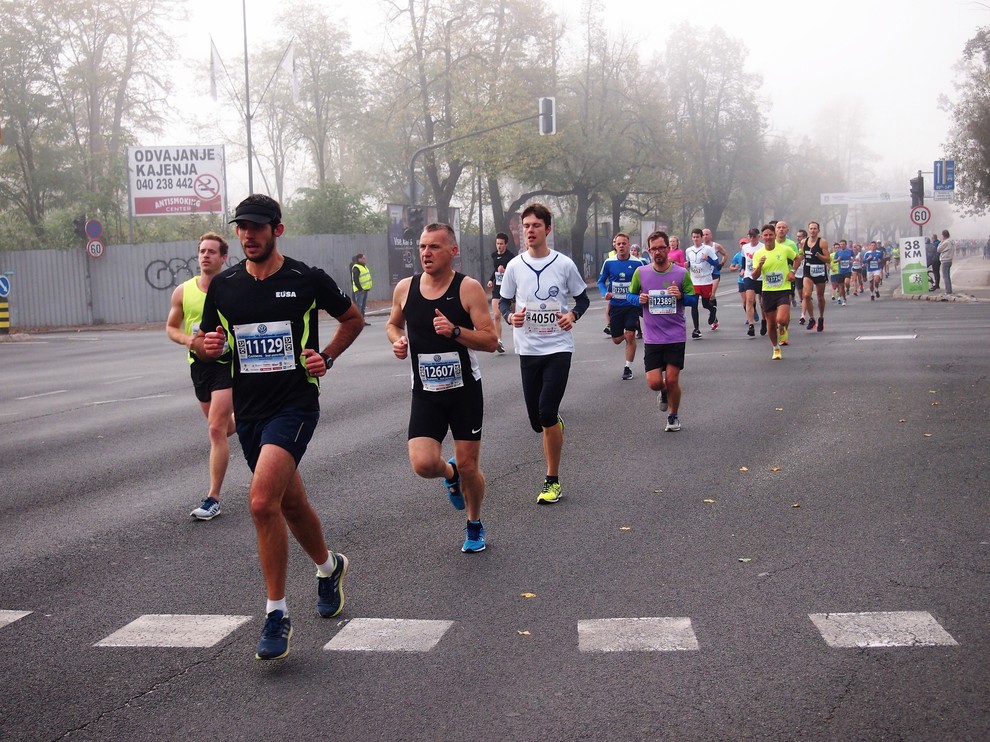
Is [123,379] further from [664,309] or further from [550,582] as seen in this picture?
[550,582]

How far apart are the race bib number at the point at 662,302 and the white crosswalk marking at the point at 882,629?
19.6ft

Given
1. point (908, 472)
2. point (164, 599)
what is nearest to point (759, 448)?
point (908, 472)

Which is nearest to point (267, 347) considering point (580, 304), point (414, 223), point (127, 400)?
point (580, 304)

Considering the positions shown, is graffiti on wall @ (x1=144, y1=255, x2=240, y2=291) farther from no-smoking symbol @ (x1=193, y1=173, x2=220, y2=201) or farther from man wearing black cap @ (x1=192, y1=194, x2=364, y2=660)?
man wearing black cap @ (x1=192, y1=194, x2=364, y2=660)

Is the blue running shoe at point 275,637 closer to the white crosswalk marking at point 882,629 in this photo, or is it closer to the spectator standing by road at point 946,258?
the white crosswalk marking at point 882,629

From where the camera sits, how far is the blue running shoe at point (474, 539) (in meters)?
6.48

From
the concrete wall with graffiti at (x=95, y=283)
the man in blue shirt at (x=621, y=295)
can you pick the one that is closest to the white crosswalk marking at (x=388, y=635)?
the man in blue shirt at (x=621, y=295)

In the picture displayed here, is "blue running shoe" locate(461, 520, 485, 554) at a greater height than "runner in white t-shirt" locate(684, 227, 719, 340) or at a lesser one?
lesser

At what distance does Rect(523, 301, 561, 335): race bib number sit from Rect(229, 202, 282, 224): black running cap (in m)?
3.32

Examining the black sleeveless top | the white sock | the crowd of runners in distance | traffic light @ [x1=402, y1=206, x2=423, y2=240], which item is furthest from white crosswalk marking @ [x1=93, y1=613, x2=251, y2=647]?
traffic light @ [x1=402, y1=206, x2=423, y2=240]

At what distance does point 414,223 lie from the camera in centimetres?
4197

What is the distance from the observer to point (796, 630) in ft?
16.0

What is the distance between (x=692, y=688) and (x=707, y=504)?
341 centimetres

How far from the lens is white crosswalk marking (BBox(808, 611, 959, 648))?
468cm
